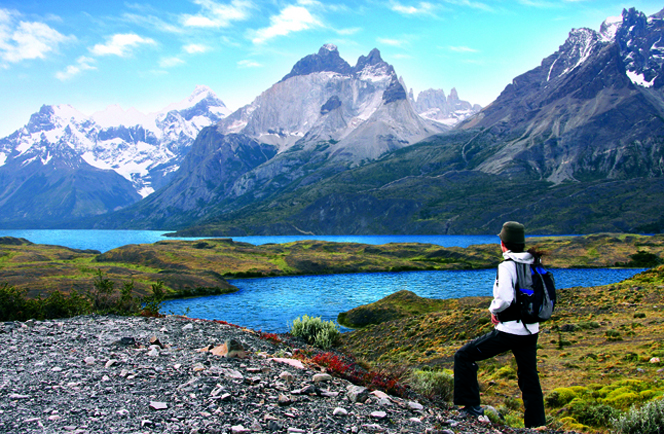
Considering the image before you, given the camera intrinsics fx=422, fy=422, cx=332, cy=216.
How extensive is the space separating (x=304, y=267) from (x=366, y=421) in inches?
4419

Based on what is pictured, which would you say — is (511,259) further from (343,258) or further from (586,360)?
(343,258)

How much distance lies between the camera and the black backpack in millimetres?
8398

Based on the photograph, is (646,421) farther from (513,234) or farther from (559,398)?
(559,398)

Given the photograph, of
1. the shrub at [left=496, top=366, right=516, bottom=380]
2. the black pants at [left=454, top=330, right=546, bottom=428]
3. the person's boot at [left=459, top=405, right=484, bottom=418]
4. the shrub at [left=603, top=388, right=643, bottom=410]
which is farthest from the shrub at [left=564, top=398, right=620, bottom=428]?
the shrub at [left=496, top=366, right=516, bottom=380]

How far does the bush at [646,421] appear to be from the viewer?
9180 mm

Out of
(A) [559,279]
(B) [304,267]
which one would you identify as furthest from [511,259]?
(B) [304,267]

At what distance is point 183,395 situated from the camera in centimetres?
861

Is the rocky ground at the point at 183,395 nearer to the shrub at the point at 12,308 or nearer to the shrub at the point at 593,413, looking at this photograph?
the shrub at the point at 593,413

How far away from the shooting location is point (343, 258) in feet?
428

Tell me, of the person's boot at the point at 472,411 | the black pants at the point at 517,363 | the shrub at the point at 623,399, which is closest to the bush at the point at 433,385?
the person's boot at the point at 472,411

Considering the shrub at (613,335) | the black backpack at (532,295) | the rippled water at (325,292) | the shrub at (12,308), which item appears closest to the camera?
the black backpack at (532,295)

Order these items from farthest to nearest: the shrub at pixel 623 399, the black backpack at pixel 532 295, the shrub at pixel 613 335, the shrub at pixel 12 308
→ 1. the shrub at pixel 613 335
2. the shrub at pixel 12 308
3. the shrub at pixel 623 399
4. the black backpack at pixel 532 295

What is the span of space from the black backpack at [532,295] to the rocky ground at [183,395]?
2.55 m

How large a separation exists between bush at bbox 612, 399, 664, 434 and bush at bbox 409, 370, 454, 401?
4.33m
